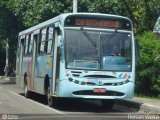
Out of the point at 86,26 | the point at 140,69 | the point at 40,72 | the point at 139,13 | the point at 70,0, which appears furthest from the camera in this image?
the point at 70,0

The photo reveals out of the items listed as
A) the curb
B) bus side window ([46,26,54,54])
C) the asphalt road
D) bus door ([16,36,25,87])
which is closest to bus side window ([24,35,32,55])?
bus door ([16,36,25,87])

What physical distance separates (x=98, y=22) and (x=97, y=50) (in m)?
1.03

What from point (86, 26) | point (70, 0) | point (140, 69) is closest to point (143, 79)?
point (140, 69)

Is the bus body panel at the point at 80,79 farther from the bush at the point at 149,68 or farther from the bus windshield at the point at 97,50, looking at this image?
the bush at the point at 149,68

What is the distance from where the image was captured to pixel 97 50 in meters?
17.3

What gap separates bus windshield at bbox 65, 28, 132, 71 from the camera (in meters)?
17.1

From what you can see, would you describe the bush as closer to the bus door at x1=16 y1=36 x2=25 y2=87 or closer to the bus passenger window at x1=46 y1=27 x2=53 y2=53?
the bus door at x1=16 y1=36 x2=25 y2=87

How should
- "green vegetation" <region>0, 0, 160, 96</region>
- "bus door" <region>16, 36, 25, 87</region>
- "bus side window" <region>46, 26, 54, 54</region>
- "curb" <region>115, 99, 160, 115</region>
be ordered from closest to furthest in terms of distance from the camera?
"curb" <region>115, 99, 160, 115</region> < "bus side window" <region>46, 26, 54, 54</region> < "green vegetation" <region>0, 0, 160, 96</region> < "bus door" <region>16, 36, 25, 87</region>

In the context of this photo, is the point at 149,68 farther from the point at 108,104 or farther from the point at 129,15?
the point at 129,15

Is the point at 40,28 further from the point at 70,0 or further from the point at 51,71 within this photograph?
the point at 70,0

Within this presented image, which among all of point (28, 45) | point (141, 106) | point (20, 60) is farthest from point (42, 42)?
point (20, 60)

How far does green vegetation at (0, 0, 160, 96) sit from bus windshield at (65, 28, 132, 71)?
672cm

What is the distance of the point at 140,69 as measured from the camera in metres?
24.7

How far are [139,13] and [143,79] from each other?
6.11m
